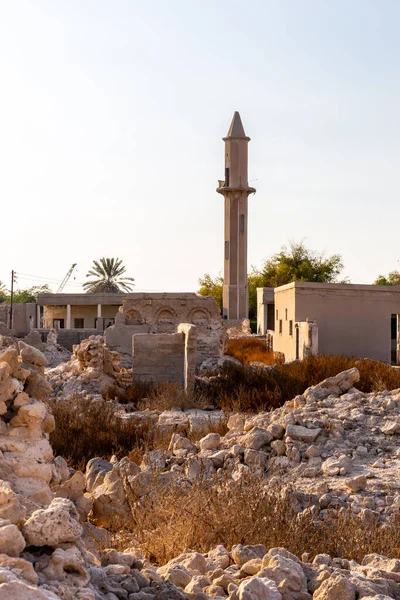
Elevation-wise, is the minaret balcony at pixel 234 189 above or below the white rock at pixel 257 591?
above

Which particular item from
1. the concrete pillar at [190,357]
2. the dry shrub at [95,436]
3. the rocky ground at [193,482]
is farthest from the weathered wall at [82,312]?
the rocky ground at [193,482]

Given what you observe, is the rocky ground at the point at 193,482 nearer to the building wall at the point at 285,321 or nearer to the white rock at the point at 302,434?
the white rock at the point at 302,434

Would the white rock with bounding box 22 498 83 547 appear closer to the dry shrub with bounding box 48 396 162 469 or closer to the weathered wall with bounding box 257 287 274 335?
the dry shrub with bounding box 48 396 162 469

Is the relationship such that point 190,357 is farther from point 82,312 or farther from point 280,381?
point 82,312

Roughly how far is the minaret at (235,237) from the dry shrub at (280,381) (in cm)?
3058

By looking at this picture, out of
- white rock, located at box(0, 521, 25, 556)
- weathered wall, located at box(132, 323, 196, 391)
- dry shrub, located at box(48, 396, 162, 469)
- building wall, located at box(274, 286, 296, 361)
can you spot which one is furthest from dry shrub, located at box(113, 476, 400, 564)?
building wall, located at box(274, 286, 296, 361)

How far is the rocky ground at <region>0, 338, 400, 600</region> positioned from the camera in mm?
3732

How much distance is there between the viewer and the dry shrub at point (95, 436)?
10000 mm

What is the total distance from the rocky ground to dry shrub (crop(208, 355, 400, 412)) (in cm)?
193

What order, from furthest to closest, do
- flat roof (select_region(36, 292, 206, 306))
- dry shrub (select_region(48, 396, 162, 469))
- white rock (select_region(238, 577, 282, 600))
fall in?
flat roof (select_region(36, 292, 206, 306))
dry shrub (select_region(48, 396, 162, 469))
white rock (select_region(238, 577, 282, 600))

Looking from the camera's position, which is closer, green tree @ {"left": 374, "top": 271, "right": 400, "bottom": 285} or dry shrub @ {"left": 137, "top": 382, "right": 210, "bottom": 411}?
dry shrub @ {"left": 137, "top": 382, "right": 210, "bottom": 411}

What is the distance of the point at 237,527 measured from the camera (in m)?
5.87

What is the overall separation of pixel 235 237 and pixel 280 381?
33395mm

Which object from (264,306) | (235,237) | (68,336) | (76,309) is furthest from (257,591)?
(235,237)
